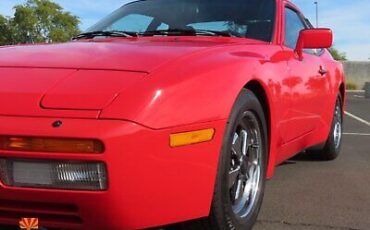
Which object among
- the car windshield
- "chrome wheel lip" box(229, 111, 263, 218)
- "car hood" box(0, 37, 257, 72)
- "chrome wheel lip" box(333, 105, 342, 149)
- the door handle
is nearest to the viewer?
"car hood" box(0, 37, 257, 72)

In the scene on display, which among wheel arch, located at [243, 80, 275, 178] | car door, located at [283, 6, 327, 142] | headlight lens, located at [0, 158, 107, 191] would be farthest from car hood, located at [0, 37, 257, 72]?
car door, located at [283, 6, 327, 142]

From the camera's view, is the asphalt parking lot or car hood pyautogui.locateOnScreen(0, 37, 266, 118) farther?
the asphalt parking lot

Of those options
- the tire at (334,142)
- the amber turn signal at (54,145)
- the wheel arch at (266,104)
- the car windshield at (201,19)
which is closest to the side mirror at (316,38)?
the car windshield at (201,19)

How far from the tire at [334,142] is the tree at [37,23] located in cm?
3909

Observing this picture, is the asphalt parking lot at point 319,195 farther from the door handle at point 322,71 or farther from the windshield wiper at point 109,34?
the windshield wiper at point 109,34

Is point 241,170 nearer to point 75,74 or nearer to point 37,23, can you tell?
point 75,74

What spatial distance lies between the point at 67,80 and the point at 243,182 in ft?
4.26

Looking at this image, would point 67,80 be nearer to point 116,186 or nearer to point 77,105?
point 77,105

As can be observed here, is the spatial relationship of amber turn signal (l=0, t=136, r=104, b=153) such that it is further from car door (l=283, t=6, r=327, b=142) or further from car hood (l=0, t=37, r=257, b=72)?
car door (l=283, t=6, r=327, b=142)

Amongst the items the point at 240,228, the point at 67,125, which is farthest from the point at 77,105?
the point at 240,228

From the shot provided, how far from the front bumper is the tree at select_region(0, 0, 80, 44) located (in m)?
42.1

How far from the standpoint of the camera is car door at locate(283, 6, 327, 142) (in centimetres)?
416

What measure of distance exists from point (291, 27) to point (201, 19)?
927mm

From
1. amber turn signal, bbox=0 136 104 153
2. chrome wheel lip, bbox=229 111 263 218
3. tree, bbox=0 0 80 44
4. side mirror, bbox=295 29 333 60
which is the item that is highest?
side mirror, bbox=295 29 333 60
